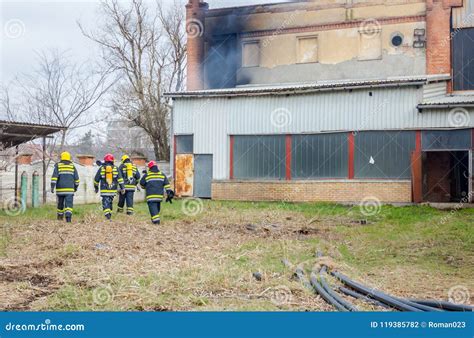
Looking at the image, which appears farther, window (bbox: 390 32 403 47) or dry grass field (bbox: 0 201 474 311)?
window (bbox: 390 32 403 47)

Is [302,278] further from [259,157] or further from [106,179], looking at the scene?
[259,157]

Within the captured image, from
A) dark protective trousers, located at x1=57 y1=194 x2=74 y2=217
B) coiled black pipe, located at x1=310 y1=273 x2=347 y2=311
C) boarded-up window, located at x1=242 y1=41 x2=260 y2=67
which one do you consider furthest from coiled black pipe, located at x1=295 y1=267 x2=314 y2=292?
boarded-up window, located at x1=242 y1=41 x2=260 y2=67

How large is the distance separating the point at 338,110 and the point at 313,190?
335 cm

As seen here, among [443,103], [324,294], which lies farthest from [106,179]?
[443,103]

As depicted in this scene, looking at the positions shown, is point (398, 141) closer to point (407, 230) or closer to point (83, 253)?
point (407, 230)

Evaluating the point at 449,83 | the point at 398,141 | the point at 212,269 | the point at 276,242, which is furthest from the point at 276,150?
the point at 212,269

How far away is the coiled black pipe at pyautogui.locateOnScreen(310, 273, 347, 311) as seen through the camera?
6.56 m

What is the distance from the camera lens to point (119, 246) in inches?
437

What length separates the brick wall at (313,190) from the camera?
21.6 m

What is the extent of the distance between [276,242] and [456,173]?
13491 mm

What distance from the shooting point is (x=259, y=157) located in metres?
23.8

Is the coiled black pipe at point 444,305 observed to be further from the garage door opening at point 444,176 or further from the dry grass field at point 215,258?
the garage door opening at point 444,176

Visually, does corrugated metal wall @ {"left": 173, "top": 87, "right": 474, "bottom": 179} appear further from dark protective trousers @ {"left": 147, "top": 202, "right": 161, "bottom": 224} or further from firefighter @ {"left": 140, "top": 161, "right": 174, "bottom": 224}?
dark protective trousers @ {"left": 147, "top": 202, "right": 161, "bottom": 224}

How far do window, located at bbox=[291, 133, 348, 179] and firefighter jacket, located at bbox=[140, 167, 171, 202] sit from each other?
8.94 meters
